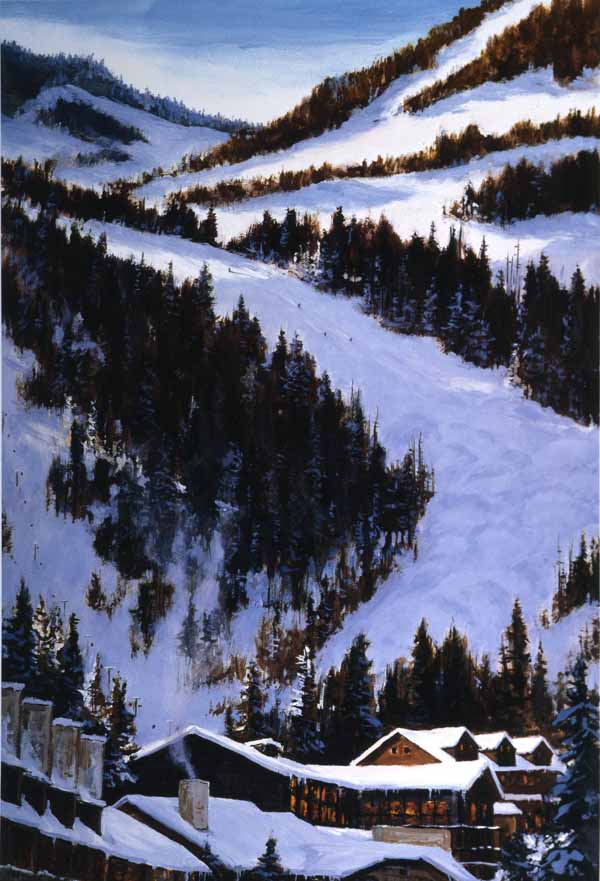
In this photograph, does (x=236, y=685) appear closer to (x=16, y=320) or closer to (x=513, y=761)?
(x=513, y=761)

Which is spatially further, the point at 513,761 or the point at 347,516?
the point at 347,516

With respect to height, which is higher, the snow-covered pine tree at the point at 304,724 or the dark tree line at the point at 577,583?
the dark tree line at the point at 577,583

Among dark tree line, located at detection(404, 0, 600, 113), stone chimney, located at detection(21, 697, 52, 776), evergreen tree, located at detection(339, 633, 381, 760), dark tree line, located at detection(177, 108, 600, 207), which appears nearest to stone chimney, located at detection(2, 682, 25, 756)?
stone chimney, located at detection(21, 697, 52, 776)

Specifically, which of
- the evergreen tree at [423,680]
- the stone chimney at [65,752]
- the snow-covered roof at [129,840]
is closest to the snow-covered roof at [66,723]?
the stone chimney at [65,752]

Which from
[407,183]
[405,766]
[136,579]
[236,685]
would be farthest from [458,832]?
[407,183]

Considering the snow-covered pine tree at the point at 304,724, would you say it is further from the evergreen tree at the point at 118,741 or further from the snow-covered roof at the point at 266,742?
the evergreen tree at the point at 118,741
